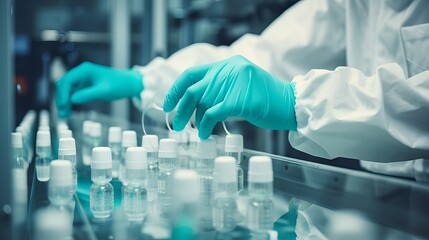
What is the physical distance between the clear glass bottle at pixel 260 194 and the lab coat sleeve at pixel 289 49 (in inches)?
A: 31.9

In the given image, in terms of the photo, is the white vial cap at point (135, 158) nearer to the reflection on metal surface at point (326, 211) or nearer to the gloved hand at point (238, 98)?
the reflection on metal surface at point (326, 211)

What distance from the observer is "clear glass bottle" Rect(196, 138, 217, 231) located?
77 centimetres

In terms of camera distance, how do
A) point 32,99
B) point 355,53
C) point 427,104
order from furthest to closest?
1. point 32,99
2. point 355,53
3. point 427,104

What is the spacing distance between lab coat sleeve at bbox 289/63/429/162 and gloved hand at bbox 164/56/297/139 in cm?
5

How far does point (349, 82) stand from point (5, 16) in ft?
2.51

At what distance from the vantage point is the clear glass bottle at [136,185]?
2.45 feet

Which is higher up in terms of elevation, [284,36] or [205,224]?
[284,36]

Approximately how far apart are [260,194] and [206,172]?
25 cm

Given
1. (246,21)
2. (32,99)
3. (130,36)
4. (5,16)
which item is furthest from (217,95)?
(130,36)

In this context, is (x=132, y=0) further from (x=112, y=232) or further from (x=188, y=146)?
(x=112, y=232)

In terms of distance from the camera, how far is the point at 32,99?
2760 mm

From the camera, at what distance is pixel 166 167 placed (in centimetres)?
98

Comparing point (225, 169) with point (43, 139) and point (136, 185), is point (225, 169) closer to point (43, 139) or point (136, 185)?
point (136, 185)

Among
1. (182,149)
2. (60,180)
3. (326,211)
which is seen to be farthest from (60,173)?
(182,149)
